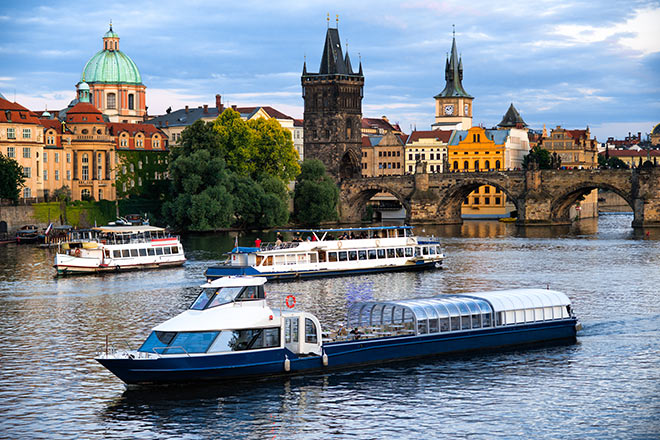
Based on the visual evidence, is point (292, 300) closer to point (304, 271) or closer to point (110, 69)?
point (304, 271)

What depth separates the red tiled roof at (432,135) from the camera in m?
178

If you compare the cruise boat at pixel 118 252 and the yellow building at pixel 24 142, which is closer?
the cruise boat at pixel 118 252

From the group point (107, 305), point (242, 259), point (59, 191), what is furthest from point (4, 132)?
point (107, 305)

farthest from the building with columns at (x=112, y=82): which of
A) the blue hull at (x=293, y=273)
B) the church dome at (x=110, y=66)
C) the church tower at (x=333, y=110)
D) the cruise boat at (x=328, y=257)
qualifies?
the blue hull at (x=293, y=273)

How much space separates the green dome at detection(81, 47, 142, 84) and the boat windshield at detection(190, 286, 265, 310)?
5548 inches

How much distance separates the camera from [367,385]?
3506cm

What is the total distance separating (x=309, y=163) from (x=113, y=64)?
2225 inches

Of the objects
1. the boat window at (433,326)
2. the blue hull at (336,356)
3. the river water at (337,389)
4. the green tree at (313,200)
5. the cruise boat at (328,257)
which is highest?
the green tree at (313,200)

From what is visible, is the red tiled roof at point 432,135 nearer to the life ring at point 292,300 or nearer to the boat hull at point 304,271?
the boat hull at point 304,271

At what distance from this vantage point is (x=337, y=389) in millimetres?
34469

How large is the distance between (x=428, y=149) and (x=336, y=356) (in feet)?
475

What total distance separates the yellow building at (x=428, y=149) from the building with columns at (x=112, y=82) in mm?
47937

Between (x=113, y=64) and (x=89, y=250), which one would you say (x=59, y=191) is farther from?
(x=113, y=64)

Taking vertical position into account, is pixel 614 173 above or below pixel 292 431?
above
